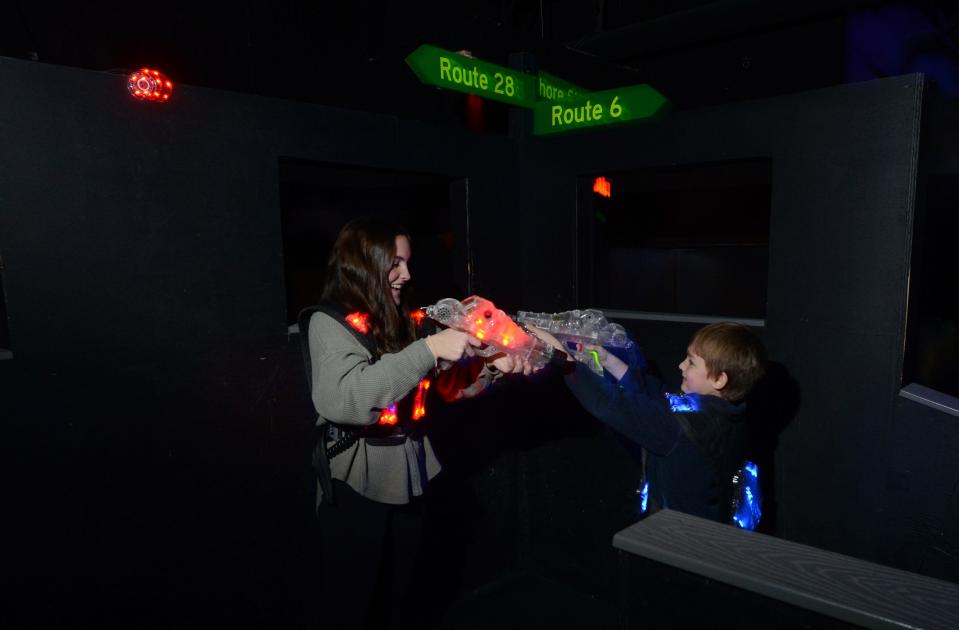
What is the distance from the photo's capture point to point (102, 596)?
7.53 ft

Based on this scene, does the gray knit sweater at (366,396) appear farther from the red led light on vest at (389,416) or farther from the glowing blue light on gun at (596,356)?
the glowing blue light on gun at (596,356)

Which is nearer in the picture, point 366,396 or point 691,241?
point 366,396

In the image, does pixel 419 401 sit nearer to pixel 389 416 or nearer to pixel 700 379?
pixel 389 416

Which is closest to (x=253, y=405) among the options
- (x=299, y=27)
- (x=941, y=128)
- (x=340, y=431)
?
(x=340, y=431)

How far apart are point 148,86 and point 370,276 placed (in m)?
1.11

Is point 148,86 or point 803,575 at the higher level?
point 148,86

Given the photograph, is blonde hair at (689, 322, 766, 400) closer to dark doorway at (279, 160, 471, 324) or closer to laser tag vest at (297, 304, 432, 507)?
laser tag vest at (297, 304, 432, 507)

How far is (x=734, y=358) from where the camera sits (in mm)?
2219

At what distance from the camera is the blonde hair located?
222 cm

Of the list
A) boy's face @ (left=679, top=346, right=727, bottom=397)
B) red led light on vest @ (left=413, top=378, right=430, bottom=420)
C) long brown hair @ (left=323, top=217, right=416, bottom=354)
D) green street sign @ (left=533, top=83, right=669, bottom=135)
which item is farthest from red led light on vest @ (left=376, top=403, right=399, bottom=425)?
green street sign @ (left=533, top=83, right=669, bottom=135)

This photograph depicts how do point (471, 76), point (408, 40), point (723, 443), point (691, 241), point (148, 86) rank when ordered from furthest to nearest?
point (691, 241), point (408, 40), point (471, 76), point (148, 86), point (723, 443)

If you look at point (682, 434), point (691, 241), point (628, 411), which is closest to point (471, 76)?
point (628, 411)

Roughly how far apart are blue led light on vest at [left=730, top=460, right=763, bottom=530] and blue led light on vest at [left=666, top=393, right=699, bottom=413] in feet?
1.18

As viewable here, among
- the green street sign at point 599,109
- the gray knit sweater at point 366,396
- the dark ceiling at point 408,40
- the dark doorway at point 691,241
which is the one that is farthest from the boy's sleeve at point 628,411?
the dark doorway at point 691,241
